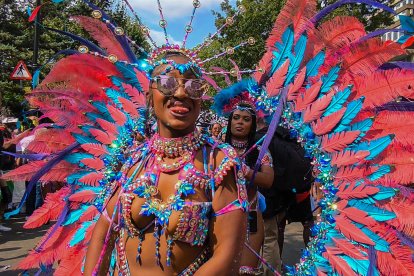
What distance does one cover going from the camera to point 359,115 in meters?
2.78

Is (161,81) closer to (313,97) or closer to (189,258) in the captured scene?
(189,258)

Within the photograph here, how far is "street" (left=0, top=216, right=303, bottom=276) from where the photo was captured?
5614 millimetres

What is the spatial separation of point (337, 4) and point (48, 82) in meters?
2.17

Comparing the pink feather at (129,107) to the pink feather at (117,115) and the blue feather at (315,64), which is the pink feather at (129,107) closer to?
the pink feather at (117,115)

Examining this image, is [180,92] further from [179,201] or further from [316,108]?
[316,108]

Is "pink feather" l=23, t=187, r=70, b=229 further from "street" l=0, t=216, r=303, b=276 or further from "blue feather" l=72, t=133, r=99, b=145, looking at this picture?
"street" l=0, t=216, r=303, b=276

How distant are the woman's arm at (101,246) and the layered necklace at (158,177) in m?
0.21

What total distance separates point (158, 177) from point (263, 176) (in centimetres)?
123

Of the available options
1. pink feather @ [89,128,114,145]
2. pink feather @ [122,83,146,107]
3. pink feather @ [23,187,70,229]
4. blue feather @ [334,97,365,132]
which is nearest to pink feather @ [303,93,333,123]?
blue feather @ [334,97,365,132]

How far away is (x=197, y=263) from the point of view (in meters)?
1.88

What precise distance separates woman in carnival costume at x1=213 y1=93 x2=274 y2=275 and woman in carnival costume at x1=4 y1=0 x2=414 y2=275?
195 mm

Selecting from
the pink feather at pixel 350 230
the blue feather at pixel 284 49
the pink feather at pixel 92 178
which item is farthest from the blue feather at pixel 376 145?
the pink feather at pixel 92 178

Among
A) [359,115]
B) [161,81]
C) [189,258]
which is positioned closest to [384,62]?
[359,115]

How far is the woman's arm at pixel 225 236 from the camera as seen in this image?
5.78 feet
